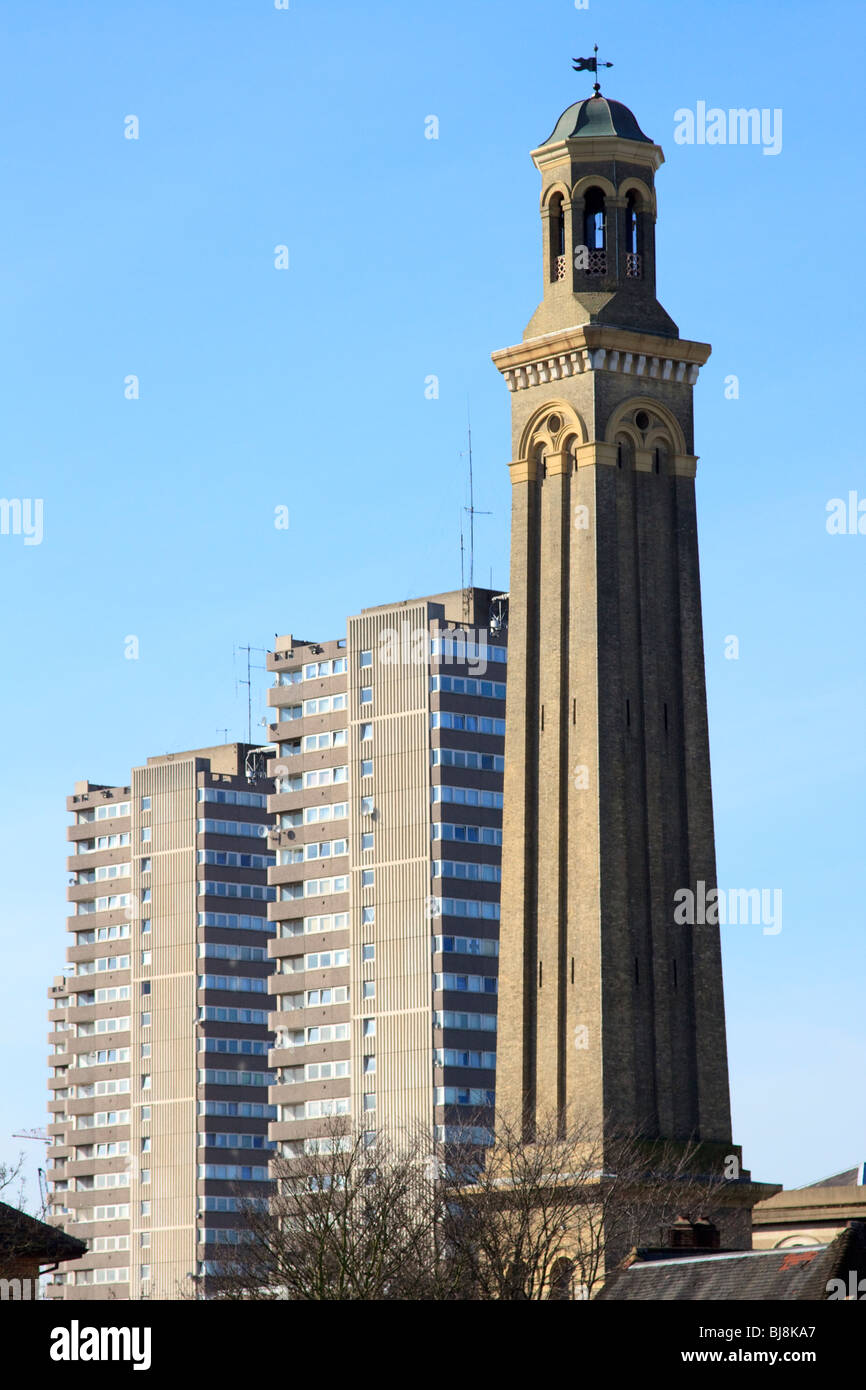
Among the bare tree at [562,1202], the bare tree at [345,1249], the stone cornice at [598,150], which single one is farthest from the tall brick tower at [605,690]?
the bare tree at [345,1249]

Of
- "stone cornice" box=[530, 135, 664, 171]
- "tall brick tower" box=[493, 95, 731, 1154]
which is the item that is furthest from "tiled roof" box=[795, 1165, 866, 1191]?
"stone cornice" box=[530, 135, 664, 171]

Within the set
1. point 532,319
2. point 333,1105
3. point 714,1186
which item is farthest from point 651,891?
point 333,1105

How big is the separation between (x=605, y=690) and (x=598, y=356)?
1419cm

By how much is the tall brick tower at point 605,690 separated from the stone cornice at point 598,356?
0.31 feet

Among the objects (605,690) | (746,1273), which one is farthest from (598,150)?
(746,1273)

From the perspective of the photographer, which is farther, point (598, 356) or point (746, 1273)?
point (598, 356)

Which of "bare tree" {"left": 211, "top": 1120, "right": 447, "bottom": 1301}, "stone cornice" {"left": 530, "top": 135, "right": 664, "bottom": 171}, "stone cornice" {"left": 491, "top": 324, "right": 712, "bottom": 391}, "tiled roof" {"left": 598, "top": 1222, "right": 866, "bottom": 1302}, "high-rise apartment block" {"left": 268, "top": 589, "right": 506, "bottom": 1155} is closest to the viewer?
"tiled roof" {"left": 598, "top": 1222, "right": 866, "bottom": 1302}

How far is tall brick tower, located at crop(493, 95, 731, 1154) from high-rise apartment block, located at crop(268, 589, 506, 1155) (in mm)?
75524

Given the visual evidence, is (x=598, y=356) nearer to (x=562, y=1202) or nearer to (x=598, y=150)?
(x=598, y=150)

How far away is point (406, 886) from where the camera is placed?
618ft

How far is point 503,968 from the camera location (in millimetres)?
104375

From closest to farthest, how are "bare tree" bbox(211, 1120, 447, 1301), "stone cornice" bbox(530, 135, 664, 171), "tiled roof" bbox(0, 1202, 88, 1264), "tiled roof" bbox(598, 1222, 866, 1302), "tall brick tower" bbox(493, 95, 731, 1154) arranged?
"tiled roof" bbox(598, 1222, 866, 1302), "bare tree" bbox(211, 1120, 447, 1301), "tiled roof" bbox(0, 1202, 88, 1264), "tall brick tower" bbox(493, 95, 731, 1154), "stone cornice" bbox(530, 135, 664, 171)

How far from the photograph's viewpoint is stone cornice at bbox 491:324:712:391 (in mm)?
105062

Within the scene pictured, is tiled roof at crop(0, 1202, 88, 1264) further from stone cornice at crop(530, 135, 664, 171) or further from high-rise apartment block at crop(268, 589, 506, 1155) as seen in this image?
high-rise apartment block at crop(268, 589, 506, 1155)
